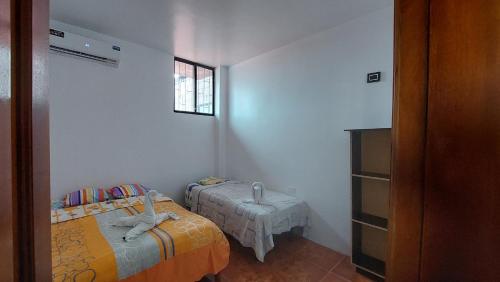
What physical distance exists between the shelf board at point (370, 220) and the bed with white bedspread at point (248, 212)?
73 cm

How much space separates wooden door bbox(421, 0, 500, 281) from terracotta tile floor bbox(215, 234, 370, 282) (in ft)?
6.79

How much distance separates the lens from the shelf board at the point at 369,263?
206cm

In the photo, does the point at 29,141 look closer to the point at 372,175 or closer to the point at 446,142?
the point at 446,142

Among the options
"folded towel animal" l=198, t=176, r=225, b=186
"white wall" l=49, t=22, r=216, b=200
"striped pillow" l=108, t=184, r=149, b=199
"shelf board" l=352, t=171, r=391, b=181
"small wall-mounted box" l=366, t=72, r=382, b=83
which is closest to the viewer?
"shelf board" l=352, t=171, r=391, b=181

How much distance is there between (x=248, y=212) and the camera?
247 centimetres

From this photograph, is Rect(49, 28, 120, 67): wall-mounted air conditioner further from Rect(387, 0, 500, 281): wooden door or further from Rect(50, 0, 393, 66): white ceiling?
Rect(387, 0, 500, 281): wooden door

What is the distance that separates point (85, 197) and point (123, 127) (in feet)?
3.31

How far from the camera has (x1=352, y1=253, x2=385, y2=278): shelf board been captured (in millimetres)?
2061

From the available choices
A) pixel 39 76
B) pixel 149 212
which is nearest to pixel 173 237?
pixel 149 212

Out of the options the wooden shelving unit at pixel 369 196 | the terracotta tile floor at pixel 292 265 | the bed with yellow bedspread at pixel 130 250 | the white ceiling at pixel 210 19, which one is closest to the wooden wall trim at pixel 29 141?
the bed with yellow bedspread at pixel 130 250

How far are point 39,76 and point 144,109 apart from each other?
303 cm

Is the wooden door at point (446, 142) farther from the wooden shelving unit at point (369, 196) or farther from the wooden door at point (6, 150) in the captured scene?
the wooden shelving unit at point (369, 196)

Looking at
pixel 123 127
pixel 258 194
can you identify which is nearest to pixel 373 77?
pixel 258 194

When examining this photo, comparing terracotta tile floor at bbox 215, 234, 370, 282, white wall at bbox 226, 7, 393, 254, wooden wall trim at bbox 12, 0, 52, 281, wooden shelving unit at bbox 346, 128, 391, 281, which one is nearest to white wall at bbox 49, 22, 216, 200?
white wall at bbox 226, 7, 393, 254
